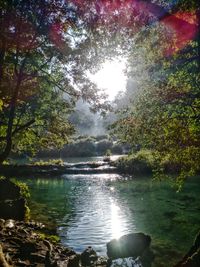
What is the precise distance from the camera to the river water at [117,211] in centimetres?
2117

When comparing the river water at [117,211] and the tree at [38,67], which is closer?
the tree at [38,67]

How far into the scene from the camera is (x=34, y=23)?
1447 centimetres

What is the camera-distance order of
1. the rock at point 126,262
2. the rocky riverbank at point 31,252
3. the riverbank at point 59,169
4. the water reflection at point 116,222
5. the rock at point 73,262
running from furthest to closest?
the riverbank at point 59,169 < the water reflection at point 116,222 < the rock at point 126,262 < the rock at point 73,262 < the rocky riverbank at point 31,252

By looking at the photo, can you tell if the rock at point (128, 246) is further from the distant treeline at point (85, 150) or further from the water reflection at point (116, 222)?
the distant treeline at point (85, 150)

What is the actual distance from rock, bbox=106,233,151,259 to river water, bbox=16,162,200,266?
84 cm

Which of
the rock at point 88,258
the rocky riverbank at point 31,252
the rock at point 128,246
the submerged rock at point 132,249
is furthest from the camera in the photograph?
the rock at point 128,246

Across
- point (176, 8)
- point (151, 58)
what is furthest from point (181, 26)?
point (151, 58)

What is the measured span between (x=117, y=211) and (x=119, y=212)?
0.47m

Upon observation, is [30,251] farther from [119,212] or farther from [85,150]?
[85,150]

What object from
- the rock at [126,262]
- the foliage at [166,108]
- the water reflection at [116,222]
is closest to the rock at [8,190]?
the water reflection at [116,222]

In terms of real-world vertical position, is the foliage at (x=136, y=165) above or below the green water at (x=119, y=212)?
above

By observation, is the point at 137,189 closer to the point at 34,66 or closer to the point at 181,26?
the point at 34,66

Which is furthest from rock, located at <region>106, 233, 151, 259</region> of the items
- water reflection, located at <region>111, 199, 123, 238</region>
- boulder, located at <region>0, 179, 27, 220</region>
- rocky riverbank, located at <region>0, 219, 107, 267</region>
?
boulder, located at <region>0, 179, 27, 220</region>

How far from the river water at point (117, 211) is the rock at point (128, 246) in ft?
2.77
